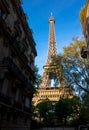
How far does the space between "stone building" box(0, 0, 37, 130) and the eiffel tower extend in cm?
564

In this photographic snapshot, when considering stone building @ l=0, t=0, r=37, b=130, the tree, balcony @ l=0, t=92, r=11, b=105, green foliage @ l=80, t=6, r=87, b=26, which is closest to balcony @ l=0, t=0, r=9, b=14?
stone building @ l=0, t=0, r=37, b=130

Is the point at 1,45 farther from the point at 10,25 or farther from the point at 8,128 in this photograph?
the point at 8,128

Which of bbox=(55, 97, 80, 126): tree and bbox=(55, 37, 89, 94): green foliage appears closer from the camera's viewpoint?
bbox=(55, 37, 89, 94): green foliage

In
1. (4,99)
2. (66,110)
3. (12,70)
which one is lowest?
(4,99)

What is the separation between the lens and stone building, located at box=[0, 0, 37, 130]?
1916cm

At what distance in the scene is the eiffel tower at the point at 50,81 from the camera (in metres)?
31.2

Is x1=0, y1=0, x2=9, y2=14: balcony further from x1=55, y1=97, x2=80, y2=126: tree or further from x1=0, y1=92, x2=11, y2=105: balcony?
x1=55, y1=97, x2=80, y2=126: tree

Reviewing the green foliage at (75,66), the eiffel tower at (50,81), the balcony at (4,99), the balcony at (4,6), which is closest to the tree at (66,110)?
the eiffel tower at (50,81)

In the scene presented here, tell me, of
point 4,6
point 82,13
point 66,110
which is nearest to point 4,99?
point 4,6

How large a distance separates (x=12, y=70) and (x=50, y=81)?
59.4 metres

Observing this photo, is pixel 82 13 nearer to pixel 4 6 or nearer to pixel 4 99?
pixel 4 6

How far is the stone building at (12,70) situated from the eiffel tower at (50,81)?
5.64 m

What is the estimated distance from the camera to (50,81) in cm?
7856

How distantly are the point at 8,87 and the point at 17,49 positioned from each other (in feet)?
16.5
